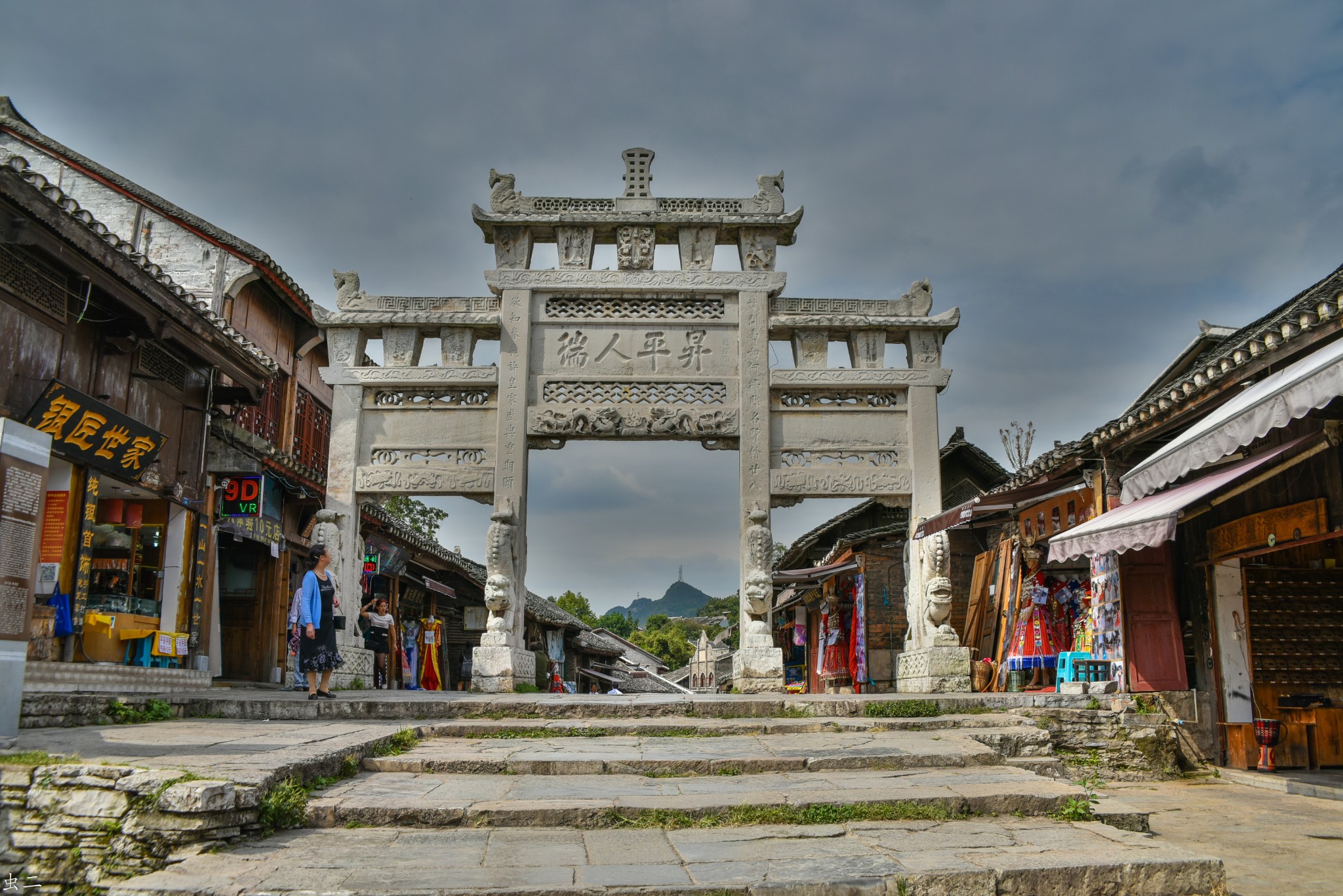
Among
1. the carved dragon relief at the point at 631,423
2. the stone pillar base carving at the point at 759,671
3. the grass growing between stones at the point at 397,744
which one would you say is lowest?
the grass growing between stones at the point at 397,744

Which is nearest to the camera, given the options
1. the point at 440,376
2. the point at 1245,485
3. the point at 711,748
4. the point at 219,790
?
the point at 219,790

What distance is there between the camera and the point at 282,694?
32.4 ft

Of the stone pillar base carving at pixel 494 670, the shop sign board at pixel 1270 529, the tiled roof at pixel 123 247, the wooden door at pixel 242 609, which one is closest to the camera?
the shop sign board at pixel 1270 529

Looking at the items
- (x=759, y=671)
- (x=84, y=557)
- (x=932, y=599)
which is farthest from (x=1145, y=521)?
(x=84, y=557)

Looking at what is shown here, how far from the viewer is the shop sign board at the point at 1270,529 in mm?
8688

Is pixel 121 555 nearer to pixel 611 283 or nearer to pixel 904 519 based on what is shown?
pixel 611 283

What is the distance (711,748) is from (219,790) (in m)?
3.72

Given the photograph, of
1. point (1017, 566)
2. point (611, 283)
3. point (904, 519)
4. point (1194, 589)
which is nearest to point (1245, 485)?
point (1194, 589)

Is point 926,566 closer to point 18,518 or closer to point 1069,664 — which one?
point 1069,664

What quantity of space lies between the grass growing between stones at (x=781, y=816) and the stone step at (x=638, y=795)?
2 cm

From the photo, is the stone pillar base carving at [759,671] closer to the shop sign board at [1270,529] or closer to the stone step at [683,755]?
the stone step at [683,755]

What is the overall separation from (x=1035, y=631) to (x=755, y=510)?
13.9ft

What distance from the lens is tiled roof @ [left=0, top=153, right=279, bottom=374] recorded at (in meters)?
9.03

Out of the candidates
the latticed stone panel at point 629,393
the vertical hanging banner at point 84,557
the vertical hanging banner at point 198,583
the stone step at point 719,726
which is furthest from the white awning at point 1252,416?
the vertical hanging banner at point 198,583
